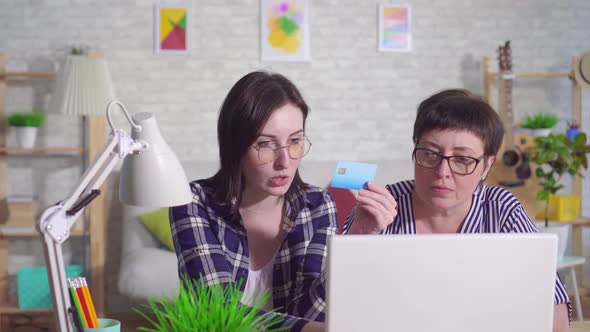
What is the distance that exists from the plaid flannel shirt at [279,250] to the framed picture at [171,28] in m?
2.73

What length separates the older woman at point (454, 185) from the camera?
61.2 inches

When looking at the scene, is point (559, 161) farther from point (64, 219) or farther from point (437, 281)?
point (64, 219)

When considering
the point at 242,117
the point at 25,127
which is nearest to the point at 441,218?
the point at 242,117

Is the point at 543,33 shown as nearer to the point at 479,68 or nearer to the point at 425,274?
the point at 479,68

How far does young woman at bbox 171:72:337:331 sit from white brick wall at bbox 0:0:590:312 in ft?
8.86

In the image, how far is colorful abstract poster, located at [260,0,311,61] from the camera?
4.42m

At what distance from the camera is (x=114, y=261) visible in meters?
4.32

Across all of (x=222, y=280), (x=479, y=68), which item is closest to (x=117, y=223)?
(x=479, y=68)

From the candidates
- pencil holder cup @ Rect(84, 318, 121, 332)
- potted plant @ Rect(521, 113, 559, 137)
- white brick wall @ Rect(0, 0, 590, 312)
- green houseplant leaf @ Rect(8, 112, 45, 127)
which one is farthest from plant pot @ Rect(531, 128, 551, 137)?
pencil holder cup @ Rect(84, 318, 121, 332)

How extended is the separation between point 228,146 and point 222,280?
13.2 inches

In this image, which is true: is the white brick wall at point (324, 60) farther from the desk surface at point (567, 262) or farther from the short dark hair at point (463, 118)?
the short dark hair at point (463, 118)

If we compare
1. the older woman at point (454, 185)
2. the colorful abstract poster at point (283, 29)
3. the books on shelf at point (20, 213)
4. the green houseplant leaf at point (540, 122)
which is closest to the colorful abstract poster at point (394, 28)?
the colorful abstract poster at point (283, 29)

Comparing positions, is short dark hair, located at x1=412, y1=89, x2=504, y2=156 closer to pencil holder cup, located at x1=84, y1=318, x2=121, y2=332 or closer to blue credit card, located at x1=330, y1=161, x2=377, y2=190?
blue credit card, located at x1=330, y1=161, x2=377, y2=190

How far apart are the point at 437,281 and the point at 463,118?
694 millimetres
